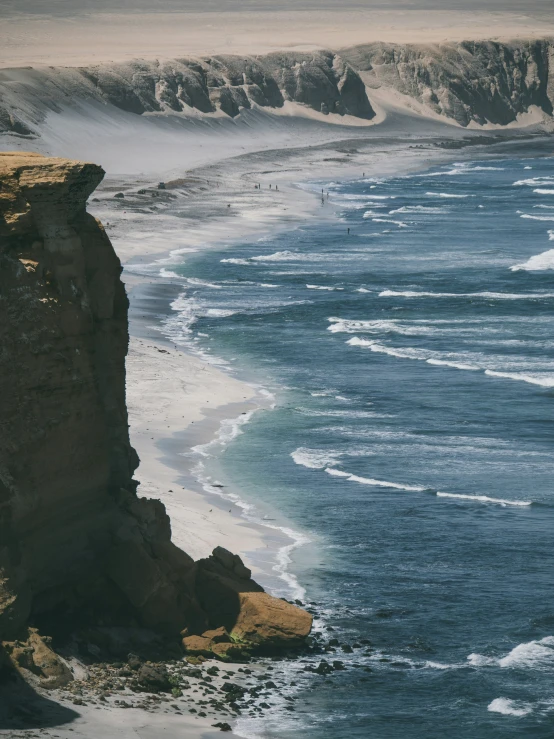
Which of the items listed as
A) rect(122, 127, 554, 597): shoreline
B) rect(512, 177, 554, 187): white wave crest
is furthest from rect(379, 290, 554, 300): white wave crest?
rect(512, 177, 554, 187): white wave crest

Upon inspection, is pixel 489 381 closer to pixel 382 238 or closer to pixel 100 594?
pixel 100 594

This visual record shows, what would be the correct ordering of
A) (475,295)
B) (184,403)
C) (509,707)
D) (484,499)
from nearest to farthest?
(509,707), (484,499), (184,403), (475,295)

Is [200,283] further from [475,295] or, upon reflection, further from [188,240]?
[188,240]

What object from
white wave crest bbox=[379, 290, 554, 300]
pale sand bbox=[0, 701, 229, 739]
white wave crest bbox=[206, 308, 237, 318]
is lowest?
white wave crest bbox=[379, 290, 554, 300]

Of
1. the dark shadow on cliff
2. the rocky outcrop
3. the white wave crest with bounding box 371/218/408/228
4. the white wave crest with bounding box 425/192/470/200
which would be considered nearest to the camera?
the dark shadow on cliff

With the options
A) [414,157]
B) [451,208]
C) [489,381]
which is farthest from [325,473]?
[414,157]

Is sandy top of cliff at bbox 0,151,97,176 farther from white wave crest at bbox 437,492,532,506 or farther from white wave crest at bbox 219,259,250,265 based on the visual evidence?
white wave crest at bbox 219,259,250,265

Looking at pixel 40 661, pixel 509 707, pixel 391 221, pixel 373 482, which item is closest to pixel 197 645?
pixel 40 661
